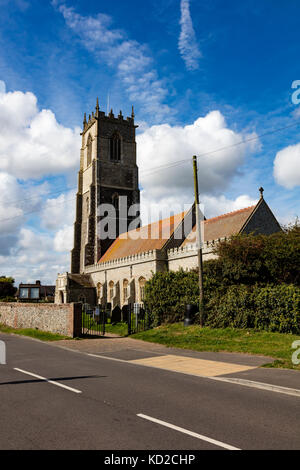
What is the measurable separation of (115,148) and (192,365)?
4802 cm

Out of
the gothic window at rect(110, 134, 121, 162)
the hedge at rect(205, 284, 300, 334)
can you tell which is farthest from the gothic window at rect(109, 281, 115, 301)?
the gothic window at rect(110, 134, 121, 162)

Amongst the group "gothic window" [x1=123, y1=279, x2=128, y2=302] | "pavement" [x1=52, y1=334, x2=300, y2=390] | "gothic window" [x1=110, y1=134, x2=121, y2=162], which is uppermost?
"gothic window" [x1=110, y1=134, x2=121, y2=162]

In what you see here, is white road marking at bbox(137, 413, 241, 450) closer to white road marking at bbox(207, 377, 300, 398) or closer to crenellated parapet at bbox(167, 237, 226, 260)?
white road marking at bbox(207, 377, 300, 398)

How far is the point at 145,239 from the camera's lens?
38.9 meters

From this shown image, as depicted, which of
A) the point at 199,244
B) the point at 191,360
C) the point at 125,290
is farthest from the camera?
the point at 125,290

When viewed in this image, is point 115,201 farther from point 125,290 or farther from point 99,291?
point 125,290

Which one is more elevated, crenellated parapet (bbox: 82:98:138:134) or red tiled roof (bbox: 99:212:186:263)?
crenellated parapet (bbox: 82:98:138:134)

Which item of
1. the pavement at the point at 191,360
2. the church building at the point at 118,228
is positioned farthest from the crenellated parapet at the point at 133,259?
the pavement at the point at 191,360

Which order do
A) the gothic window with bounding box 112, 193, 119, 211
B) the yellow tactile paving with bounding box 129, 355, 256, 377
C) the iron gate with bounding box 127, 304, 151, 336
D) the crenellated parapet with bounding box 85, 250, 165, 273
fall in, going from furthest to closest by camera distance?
the gothic window with bounding box 112, 193, 119, 211 < the crenellated parapet with bounding box 85, 250, 165, 273 < the iron gate with bounding box 127, 304, 151, 336 < the yellow tactile paving with bounding box 129, 355, 256, 377

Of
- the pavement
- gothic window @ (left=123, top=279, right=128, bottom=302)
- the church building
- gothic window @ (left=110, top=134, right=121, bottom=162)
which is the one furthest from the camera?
gothic window @ (left=110, top=134, right=121, bottom=162)

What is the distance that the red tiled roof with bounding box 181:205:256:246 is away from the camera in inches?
1074

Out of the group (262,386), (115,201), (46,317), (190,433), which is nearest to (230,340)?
(262,386)

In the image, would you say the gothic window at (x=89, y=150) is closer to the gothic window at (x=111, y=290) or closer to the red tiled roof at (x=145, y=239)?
the red tiled roof at (x=145, y=239)

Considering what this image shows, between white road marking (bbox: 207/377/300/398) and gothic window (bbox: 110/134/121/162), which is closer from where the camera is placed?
white road marking (bbox: 207/377/300/398)
